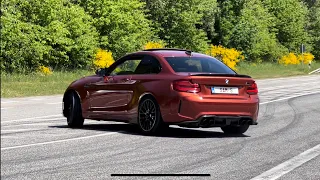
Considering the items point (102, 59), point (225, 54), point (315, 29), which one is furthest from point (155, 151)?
point (315, 29)

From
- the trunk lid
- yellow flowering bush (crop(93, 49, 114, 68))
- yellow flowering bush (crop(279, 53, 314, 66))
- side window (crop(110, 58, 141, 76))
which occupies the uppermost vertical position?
side window (crop(110, 58, 141, 76))

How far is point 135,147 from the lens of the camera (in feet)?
35.1

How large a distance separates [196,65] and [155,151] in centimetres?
295

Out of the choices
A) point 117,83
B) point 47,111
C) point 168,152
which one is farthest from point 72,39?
point 168,152

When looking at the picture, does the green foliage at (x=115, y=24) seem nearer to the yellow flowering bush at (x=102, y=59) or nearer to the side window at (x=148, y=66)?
the yellow flowering bush at (x=102, y=59)

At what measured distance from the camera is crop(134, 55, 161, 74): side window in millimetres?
12798

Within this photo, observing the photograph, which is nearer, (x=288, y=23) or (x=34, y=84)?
(x=34, y=84)

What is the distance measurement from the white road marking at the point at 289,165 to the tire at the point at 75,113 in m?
5.06

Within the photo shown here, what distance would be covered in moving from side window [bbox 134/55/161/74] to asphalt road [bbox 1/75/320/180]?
44.2 inches

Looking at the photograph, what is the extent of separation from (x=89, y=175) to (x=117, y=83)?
547 cm

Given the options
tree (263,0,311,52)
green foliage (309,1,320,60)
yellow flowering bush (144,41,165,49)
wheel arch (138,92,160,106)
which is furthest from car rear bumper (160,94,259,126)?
green foliage (309,1,320,60)

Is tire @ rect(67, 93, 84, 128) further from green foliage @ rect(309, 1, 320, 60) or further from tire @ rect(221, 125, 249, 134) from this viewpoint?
green foliage @ rect(309, 1, 320, 60)

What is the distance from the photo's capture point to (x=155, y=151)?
1020 cm

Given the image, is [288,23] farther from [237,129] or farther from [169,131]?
[169,131]
